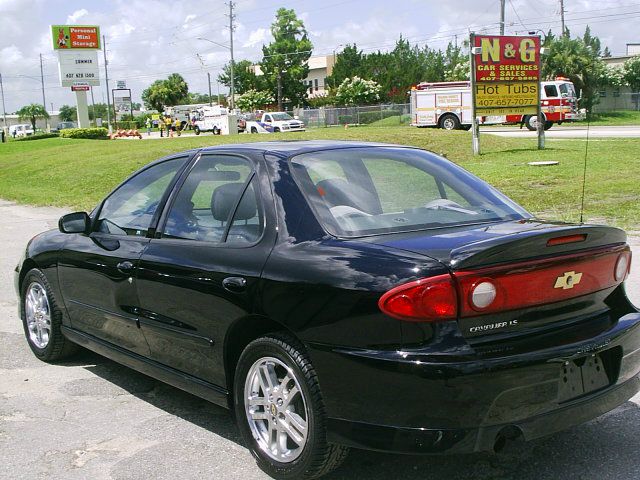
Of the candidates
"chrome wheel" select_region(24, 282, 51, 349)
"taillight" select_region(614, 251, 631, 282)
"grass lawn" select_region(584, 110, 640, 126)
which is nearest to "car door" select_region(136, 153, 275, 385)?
"chrome wheel" select_region(24, 282, 51, 349)

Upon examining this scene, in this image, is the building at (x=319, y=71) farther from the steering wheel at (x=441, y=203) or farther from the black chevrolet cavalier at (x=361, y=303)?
the steering wheel at (x=441, y=203)

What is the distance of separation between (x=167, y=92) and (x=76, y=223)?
384 ft

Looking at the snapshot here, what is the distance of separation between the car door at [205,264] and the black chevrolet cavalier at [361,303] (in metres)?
0.01

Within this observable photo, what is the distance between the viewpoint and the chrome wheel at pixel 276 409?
3.37 m

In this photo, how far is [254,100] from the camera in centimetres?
8112

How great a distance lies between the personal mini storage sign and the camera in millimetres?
20938

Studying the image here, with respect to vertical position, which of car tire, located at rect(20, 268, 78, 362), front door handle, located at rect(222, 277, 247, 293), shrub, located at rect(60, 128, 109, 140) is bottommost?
car tire, located at rect(20, 268, 78, 362)

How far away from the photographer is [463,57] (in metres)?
84.4

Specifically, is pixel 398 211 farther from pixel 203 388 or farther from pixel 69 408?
pixel 69 408

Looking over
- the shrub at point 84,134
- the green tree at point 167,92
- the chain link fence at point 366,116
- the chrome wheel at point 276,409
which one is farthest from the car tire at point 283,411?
the green tree at point 167,92

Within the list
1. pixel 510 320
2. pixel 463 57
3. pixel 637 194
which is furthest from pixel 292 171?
pixel 463 57

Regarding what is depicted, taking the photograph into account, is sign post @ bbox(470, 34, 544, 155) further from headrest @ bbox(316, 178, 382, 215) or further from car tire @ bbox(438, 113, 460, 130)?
headrest @ bbox(316, 178, 382, 215)

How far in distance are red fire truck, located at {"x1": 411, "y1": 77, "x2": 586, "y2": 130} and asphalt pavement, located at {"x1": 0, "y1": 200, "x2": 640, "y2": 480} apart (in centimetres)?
3206

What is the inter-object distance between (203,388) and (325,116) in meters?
55.8
